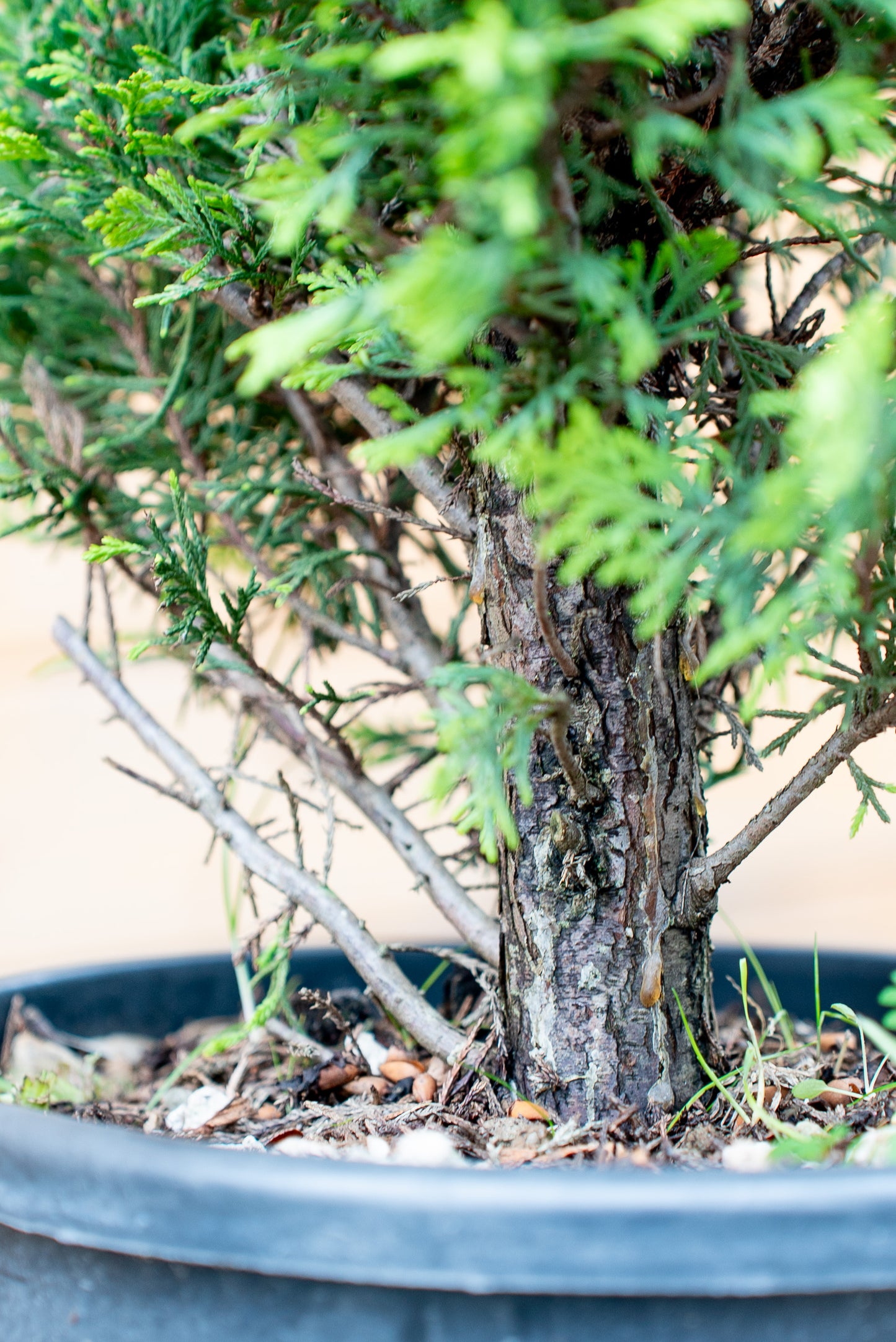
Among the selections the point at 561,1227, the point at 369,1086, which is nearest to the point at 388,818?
the point at 369,1086

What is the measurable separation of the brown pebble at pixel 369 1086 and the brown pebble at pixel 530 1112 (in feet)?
0.39

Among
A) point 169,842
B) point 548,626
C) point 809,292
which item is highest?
point 809,292

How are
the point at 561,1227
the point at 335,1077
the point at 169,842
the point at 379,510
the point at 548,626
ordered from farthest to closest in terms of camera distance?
the point at 169,842 → the point at 335,1077 → the point at 379,510 → the point at 548,626 → the point at 561,1227

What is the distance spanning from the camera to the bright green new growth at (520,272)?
33 cm

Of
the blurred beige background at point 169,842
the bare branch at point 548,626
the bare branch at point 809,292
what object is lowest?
the blurred beige background at point 169,842

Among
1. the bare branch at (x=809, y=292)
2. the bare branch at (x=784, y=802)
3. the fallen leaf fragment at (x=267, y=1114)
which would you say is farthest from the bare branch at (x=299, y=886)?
the bare branch at (x=809, y=292)

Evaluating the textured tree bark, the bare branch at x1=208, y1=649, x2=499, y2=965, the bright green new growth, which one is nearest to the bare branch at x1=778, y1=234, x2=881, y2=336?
the bright green new growth

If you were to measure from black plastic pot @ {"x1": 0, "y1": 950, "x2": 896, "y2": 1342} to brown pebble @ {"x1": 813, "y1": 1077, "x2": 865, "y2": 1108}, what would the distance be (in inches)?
9.7

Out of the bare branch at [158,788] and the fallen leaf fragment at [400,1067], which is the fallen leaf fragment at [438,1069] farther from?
the bare branch at [158,788]

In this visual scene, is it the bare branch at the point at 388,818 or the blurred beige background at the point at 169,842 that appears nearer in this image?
the bare branch at the point at 388,818

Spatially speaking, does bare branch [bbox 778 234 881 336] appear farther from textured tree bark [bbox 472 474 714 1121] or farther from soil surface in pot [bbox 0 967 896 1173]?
soil surface in pot [bbox 0 967 896 1173]

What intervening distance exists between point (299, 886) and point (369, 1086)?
15 cm

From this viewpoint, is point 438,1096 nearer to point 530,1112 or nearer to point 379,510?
point 530,1112

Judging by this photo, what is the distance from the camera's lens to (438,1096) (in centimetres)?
63
